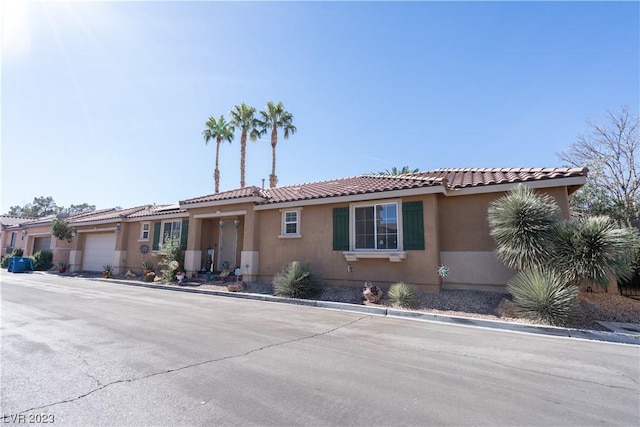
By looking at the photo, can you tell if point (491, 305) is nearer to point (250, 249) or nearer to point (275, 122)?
point (250, 249)

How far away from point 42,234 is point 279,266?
27298 millimetres

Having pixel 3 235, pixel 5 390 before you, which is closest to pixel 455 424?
pixel 5 390

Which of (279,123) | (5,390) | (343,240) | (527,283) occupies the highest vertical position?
(279,123)

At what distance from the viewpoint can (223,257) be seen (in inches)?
669

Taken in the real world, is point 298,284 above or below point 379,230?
below

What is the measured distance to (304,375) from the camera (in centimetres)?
419

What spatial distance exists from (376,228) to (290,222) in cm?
414

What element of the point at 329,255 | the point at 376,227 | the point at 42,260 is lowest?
the point at 42,260

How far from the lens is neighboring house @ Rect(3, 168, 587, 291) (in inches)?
404

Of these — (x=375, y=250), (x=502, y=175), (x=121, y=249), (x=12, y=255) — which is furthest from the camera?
(x=12, y=255)

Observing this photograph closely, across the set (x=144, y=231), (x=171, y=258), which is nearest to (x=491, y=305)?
(x=171, y=258)

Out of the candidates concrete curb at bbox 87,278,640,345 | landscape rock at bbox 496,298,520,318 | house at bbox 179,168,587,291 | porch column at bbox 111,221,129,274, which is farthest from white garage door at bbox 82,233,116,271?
landscape rock at bbox 496,298,520,318

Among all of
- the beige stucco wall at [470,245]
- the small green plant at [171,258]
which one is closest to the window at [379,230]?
the beige stucco wall at [470,245]

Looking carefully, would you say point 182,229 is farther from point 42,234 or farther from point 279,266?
A: point 42,234
